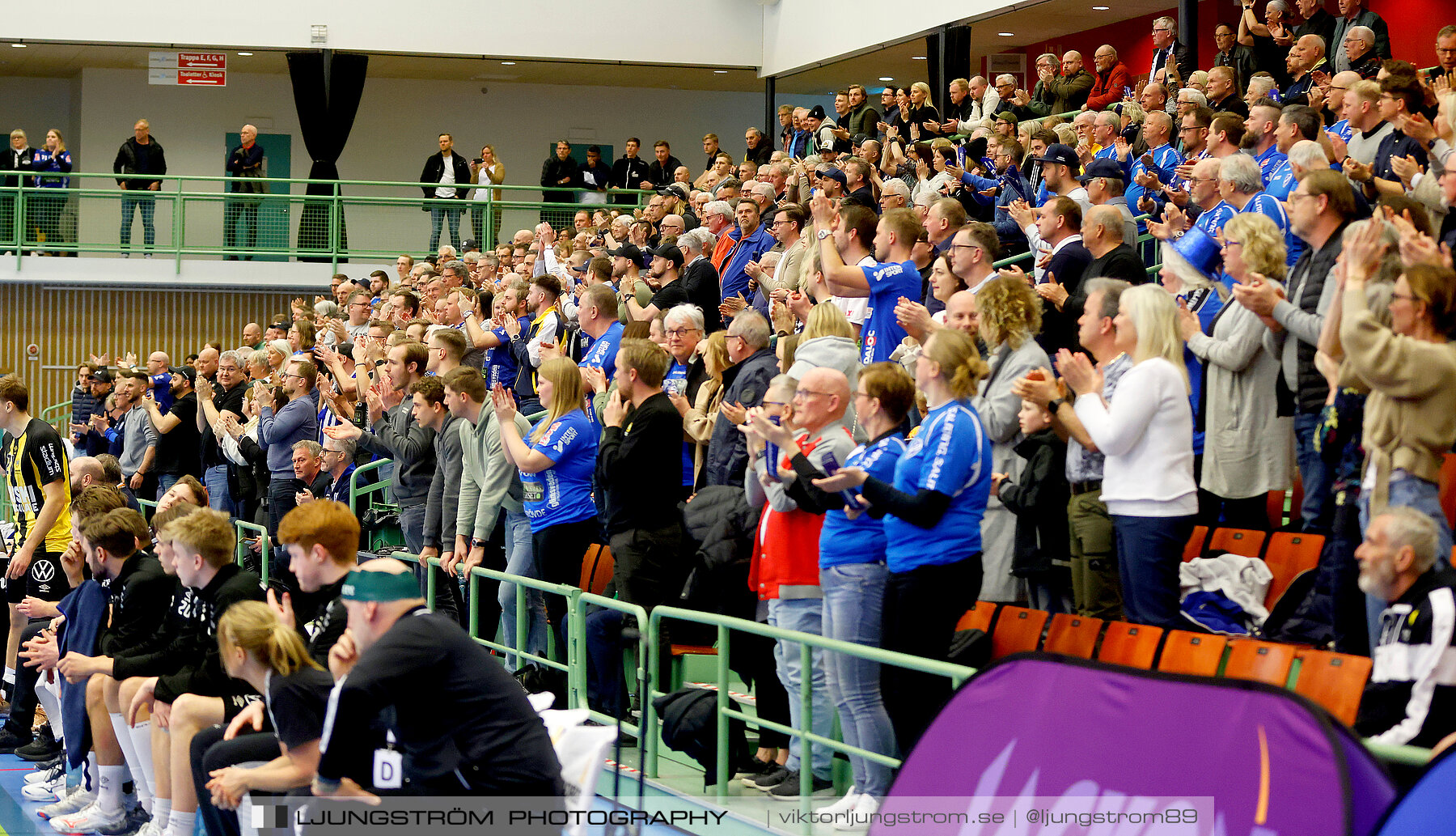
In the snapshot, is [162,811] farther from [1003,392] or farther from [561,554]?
[1003,392]

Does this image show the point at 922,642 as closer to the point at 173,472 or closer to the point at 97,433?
the point at 173,472

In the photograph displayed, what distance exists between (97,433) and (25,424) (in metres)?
5.39

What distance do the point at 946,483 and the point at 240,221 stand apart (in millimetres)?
15856

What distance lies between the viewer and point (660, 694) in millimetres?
6078

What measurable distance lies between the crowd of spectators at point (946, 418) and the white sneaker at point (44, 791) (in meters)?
0.90

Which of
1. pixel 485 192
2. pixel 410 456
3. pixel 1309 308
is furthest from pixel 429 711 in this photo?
pixel 485 192

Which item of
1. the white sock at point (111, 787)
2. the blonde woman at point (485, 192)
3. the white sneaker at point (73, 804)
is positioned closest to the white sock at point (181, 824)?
the white sock at point (111, 787)

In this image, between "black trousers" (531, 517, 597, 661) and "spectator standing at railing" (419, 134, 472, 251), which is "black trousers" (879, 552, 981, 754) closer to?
"black trousers" (531, 517, 597, 661)

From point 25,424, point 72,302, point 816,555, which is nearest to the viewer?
point 816,555

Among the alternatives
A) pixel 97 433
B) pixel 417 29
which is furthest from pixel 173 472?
pixel 417 29

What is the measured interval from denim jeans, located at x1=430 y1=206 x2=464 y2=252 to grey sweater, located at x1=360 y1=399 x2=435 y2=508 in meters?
10.4

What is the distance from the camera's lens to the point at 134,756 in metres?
6.25

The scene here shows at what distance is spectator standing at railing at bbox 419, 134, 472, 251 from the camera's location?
1855 cm

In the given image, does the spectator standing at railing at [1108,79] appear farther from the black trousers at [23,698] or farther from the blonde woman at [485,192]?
the black trousers at [23,698]
